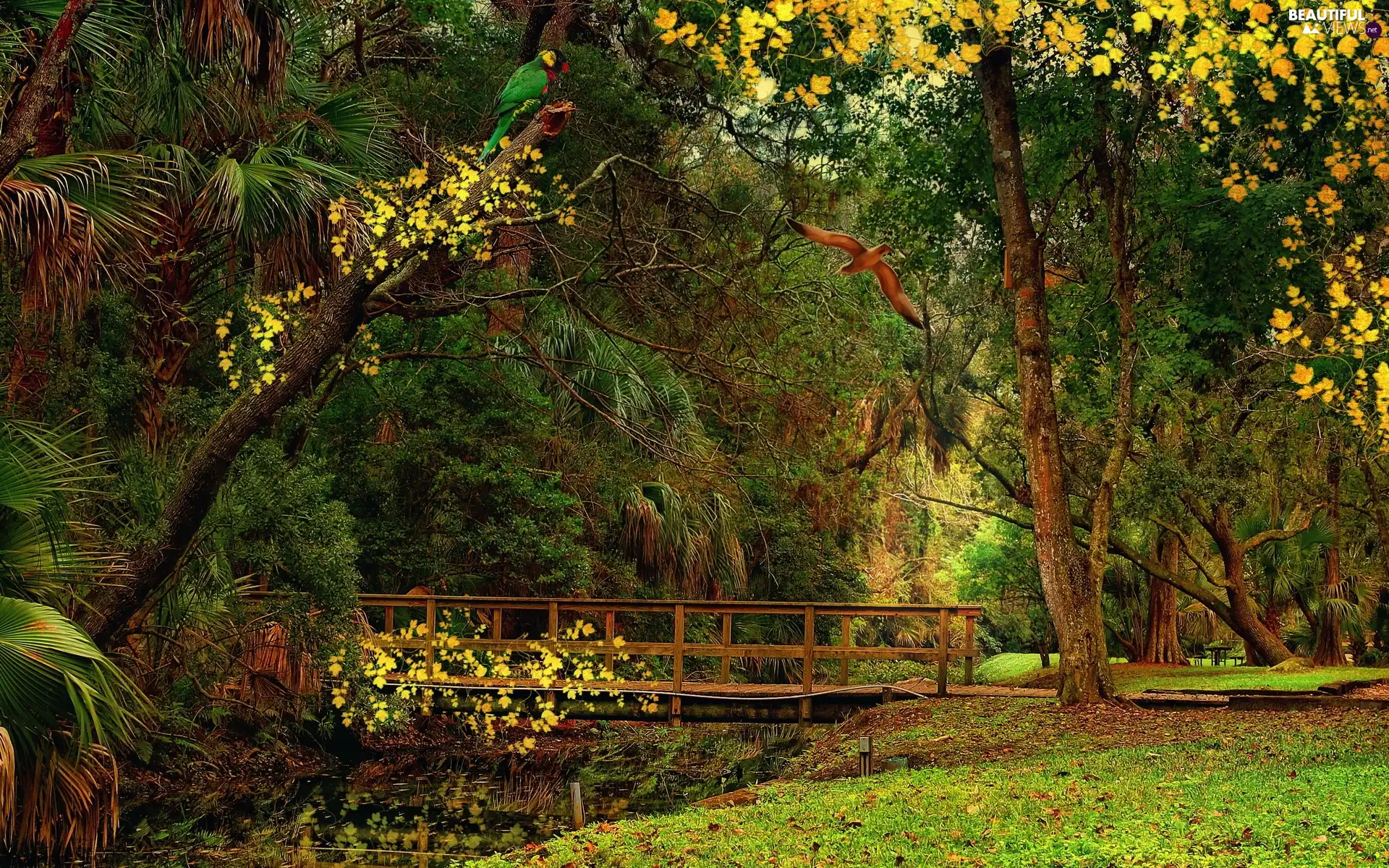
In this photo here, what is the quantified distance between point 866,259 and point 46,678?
15.0ft

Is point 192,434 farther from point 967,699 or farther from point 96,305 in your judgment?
point 967,699

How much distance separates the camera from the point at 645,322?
1477 cm

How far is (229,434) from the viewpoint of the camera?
8102 millimetres

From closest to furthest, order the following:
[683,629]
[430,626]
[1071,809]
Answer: [1071,809]
[683,629]
[430,626]

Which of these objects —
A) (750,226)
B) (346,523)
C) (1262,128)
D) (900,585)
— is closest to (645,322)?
(750,226)

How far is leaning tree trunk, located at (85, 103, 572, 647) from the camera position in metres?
8.13

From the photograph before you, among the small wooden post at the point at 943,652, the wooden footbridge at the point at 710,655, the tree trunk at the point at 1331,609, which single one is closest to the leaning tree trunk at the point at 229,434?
the wooden footbridge at the point at 710,655

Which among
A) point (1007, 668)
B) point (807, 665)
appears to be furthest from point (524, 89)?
point (1007, 668)

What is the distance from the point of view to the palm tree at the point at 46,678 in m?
6.32

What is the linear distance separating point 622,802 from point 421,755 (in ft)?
10.6

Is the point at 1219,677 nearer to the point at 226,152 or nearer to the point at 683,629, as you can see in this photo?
the point at 683,629

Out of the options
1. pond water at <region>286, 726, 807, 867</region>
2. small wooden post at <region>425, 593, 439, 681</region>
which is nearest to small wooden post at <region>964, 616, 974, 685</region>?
pond water at <region>286, 726, 807, 867</region>

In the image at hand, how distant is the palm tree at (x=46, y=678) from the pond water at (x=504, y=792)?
2.33 meters

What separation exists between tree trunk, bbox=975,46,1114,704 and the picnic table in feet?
45.5
